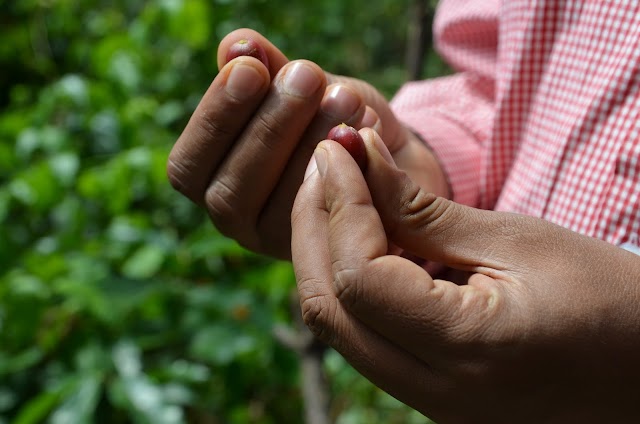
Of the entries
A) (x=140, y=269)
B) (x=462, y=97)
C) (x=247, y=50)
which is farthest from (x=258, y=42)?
(x=140, y=269)

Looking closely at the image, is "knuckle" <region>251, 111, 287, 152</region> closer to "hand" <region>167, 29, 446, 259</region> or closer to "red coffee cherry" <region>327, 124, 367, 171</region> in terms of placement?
"hand" <region>167, 29, 446, 259</region>

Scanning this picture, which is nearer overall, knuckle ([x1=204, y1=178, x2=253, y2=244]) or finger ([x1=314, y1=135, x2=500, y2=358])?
finger ([x1=314, y1=135, x2=500, y2=358])

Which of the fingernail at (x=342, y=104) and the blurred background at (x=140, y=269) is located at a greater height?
the fingernail at (x=342, y=104)

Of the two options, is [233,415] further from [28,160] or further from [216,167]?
[216,167]

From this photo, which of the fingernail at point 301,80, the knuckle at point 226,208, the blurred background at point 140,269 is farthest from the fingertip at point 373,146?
the blurred background at point 140,269

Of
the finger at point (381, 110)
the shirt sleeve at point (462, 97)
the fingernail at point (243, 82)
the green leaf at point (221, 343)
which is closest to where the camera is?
the fingernail at point (243, 82)

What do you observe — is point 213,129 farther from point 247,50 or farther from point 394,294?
point 394,294

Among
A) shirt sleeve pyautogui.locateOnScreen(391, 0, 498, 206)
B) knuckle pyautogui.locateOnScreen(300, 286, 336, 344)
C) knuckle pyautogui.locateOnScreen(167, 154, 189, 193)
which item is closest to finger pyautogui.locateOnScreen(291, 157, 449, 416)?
knuckle pyautogui.locateOnScreen(300, 286, 336, 344)

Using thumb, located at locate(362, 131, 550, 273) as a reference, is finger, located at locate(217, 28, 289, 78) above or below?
above

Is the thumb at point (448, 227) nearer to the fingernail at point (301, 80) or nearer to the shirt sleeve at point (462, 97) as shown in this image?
the fingernail at point (301, 80)
